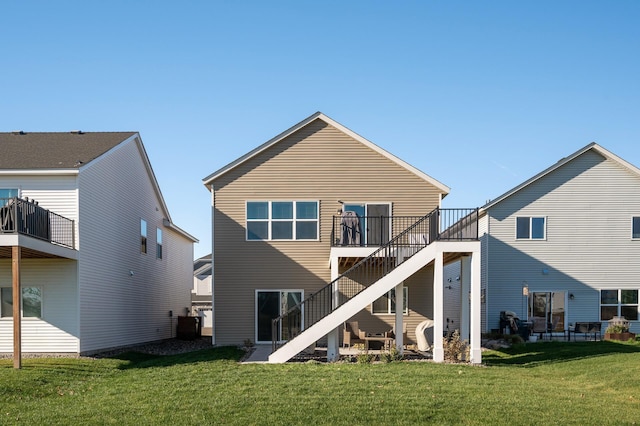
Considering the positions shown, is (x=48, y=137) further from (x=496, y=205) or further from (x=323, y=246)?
(x=496, y=205)

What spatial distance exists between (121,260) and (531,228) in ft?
51.5

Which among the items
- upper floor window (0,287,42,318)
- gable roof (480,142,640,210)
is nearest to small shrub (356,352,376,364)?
upper floor window (0,287,42,318)

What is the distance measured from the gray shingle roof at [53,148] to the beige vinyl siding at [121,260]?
476 mm

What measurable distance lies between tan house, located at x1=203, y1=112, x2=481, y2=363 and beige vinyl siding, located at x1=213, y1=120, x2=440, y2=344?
0.03 meters

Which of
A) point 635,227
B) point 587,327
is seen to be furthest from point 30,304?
point 635,227

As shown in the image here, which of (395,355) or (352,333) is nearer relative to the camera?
(395,355)

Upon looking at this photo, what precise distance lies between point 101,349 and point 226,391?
9.99m

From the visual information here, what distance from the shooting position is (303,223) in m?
22.2

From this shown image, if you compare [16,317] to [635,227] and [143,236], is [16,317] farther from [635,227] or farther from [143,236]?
[635,227]

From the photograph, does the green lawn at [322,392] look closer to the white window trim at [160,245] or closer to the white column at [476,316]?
the white column at [476,316]

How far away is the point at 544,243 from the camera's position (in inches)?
977

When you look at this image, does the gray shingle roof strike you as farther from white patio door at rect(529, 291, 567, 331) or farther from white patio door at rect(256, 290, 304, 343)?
white patio door at rect(529, 291, 567, 331)

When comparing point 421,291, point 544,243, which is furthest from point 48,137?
point 544,243

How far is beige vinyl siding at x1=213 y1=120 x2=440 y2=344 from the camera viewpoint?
21984mm
